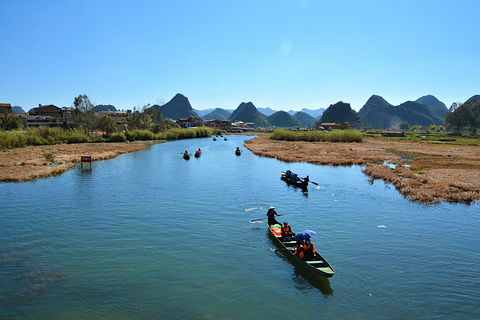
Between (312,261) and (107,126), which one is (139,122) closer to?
(107,126)

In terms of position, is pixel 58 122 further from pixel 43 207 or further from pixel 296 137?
pixel 43 207

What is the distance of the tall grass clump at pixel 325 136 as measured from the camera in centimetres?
11069

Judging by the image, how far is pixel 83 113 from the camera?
119062 mm

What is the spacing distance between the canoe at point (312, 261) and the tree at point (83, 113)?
112979 millimetres

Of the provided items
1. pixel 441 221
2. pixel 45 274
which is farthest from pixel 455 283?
pixel 45 274

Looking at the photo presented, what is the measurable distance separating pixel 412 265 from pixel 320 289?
6.41 m

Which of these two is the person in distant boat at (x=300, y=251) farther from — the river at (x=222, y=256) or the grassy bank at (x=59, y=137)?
the grassy bank at (x=59, y=137)

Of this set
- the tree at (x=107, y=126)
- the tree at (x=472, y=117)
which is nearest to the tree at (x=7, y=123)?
the tree at (x=107, y=126)

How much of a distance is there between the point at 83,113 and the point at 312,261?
123 meters

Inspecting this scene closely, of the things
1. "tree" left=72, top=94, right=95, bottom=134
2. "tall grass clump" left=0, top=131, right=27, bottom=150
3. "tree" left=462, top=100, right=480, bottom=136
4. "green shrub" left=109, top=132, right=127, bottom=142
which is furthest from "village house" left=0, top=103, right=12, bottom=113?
"tree" left=462, top=100, right=480, bottom=136

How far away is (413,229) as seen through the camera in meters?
23.6

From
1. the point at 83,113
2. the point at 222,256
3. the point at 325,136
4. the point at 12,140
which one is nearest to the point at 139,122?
the point at 83,113

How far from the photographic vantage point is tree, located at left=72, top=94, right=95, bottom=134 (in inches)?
4551

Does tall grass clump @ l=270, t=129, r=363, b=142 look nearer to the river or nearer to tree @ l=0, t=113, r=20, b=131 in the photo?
the river
